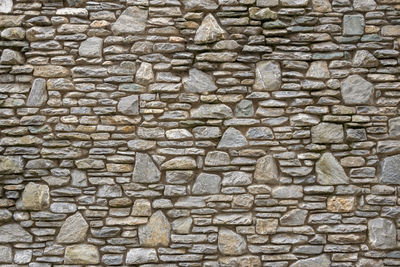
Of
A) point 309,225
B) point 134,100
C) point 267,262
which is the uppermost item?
point 134,100

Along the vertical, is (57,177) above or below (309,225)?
above

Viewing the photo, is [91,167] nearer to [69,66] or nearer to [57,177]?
[57,177]

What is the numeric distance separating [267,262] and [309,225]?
46 cm

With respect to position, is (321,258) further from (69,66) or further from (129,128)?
(69,66)

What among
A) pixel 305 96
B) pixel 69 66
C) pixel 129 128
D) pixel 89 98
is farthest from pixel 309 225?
pixel 69 66

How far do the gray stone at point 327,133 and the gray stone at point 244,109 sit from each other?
1.79 ft

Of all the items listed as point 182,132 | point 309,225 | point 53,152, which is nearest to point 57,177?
point 53,152

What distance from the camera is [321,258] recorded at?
125 inches

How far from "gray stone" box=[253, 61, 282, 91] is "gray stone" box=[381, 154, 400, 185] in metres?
1.09

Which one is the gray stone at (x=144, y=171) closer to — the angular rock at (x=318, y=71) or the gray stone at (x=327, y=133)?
the gray stone at (x=327, y=133)

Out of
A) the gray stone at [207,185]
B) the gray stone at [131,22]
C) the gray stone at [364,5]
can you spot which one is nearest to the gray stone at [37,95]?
the gray stone at [131,22]

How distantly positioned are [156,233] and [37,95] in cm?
152

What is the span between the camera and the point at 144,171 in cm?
321

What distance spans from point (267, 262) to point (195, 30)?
6.58 feet
